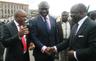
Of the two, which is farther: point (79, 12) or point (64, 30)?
point (64, 30)

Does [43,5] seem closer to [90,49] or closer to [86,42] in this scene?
[86,42]

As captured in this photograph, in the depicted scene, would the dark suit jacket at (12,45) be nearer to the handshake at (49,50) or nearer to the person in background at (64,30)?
the handshake at (49,50)

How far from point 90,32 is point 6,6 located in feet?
370

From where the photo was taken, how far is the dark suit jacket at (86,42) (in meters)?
5.46

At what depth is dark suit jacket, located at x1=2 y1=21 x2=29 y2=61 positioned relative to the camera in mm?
6629

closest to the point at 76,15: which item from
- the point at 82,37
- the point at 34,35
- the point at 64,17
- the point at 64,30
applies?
the point at 82,37

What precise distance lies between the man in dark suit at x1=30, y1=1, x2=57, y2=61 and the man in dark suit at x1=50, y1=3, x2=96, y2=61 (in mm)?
1408

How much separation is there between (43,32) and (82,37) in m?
1.71

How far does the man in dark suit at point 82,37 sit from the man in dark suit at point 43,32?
141 cm

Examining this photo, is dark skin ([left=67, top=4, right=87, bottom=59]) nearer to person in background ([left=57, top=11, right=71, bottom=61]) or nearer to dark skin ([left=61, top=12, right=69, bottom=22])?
person in background ([left=57, top=11, right=71, bottom=61])

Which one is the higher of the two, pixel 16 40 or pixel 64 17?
pixel 64 17

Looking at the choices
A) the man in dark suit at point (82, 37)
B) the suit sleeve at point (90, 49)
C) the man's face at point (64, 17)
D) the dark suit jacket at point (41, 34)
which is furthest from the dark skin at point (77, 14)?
the man's face at point (64, 17)

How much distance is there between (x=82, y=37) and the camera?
560 cm

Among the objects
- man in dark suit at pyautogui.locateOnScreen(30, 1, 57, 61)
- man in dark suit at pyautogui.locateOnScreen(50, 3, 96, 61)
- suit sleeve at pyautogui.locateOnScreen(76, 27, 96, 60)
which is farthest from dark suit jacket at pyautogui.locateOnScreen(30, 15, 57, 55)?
suit sleeve at pyautogui.locateOnScreen(76, 27, 96, 60)
